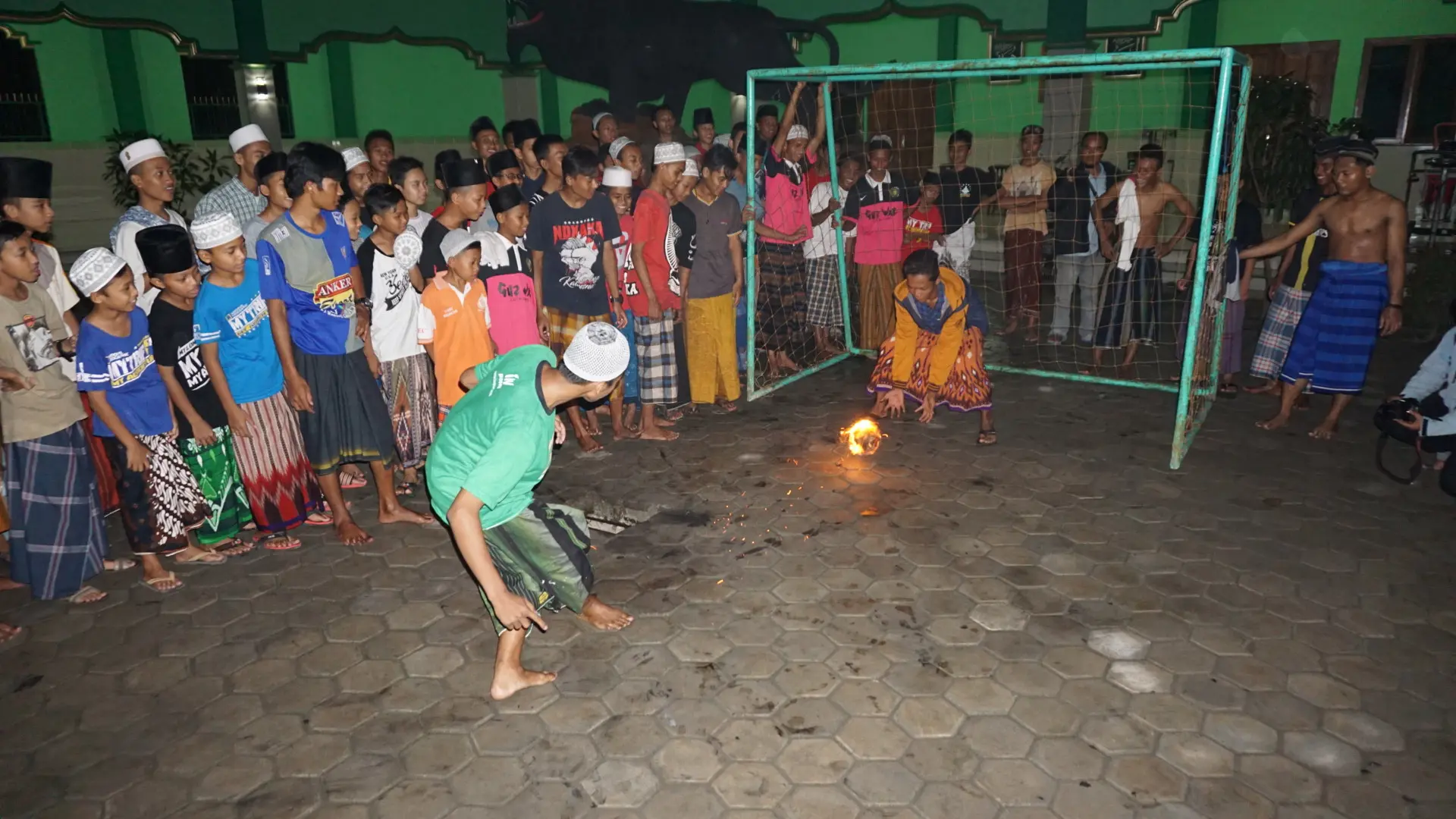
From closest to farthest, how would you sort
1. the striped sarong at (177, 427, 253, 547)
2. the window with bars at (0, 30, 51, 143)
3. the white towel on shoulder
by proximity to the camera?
the striped sarong at (177, 427, 253, 547)
the white towel on shoulder
the window with bars at (0, 30, 51, 143)

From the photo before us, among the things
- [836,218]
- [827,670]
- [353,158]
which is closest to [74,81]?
[353,158]

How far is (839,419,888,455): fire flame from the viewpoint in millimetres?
5980

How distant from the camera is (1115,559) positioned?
4.43 m

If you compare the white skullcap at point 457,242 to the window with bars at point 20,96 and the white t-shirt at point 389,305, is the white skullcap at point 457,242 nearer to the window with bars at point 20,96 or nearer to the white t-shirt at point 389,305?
the white t-shirt at point 389,305

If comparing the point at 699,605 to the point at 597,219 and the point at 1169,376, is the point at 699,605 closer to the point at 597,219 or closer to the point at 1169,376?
the point at 597,219

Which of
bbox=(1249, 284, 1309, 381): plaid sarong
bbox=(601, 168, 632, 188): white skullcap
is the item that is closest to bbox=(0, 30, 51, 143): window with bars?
bbox=(601, 168, 632, 188): white skullcap

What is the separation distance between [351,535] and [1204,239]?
5.03 m

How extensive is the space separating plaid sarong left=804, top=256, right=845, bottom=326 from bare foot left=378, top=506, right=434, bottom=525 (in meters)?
4.30

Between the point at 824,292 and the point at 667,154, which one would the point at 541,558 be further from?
the point at 824,292

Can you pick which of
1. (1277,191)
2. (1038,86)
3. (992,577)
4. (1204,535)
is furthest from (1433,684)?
(1038,86)

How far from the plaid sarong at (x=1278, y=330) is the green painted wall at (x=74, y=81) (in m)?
15.2

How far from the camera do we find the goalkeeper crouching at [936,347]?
5906mm

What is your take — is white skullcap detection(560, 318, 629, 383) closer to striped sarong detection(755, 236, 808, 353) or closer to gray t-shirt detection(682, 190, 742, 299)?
gray t-shirt detection(682, 190, 742, 299)

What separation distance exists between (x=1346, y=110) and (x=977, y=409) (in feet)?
33.2
